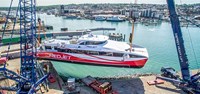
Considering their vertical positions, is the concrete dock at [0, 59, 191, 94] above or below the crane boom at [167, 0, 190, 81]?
below

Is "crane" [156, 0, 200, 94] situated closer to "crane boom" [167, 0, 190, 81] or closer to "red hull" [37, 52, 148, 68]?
"crane boom" [167, 0, 190, 81]

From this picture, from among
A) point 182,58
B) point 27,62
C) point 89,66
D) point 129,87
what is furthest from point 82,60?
point 182,58

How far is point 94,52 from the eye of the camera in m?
25.5

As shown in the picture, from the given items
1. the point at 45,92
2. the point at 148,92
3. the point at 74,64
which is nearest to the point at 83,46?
the point at 74,64

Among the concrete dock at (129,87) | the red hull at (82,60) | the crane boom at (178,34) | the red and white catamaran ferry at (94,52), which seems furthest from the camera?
the red and white catamaran ferry at (94,52)

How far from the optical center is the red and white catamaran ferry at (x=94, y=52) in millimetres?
24625

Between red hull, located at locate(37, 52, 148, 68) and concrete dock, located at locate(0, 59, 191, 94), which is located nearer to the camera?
concrete dock, located at locate(0, 59, 191, 94)

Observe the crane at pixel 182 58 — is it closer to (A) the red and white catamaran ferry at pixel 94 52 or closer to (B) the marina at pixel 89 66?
(B) the marina at pixel 89 66

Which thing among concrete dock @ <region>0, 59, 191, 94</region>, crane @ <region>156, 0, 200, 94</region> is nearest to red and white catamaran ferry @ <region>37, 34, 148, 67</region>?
concrete dock @ <region>0, 59, 191, 94</region>

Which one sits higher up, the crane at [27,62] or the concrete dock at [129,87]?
the crane at [27,62]

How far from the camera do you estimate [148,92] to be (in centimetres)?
2041

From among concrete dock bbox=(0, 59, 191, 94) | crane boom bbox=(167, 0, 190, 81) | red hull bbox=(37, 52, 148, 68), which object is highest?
crane boom bbox=(167, 0, 190, 81)

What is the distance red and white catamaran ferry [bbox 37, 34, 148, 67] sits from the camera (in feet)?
80.8

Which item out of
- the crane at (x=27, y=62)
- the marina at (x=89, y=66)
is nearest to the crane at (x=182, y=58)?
the marina at (x=89, y=66)
